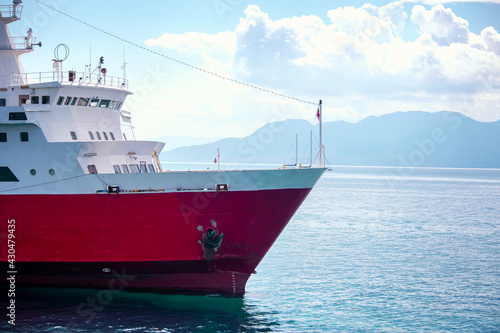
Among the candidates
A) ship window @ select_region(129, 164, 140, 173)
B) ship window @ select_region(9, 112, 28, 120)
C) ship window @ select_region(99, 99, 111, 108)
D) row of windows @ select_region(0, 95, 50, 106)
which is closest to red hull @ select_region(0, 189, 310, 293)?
ship window @ select_region(129, 164, 140, 173)

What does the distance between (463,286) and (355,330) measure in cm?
1057

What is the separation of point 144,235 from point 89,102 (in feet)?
23.0

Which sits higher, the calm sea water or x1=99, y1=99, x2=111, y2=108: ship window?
x1=99, y1=99, x2=111, y2=108: ship window

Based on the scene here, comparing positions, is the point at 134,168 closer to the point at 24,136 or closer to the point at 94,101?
the point at 94,101

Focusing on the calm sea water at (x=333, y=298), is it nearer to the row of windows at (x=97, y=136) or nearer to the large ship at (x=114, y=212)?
the large ship at (x=114, y=212)

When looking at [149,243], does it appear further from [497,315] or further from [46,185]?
[497,315]

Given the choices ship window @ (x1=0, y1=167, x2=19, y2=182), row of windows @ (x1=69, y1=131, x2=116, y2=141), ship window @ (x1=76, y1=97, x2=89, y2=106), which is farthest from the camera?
ship window @ (x1=76, y1=97, x2=89, y2=106)

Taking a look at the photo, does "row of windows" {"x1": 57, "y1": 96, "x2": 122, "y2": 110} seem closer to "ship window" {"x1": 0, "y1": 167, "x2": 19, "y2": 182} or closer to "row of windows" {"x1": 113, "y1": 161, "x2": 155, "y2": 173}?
"row of windows" {"x1": 113, "y1": 161, "x2": 155, "y2": 173}

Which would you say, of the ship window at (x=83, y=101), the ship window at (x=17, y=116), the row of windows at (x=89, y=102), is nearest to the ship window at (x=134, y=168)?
the row of windows at (x=89, y=102)

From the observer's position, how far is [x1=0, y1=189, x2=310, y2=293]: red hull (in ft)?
73.9

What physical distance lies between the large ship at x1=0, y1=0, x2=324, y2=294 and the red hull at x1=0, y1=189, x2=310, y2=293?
41 millimetres

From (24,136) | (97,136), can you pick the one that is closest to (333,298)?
(97,136)

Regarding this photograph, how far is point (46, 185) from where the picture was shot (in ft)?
74.6

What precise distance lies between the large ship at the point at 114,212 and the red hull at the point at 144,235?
0.13 ft
